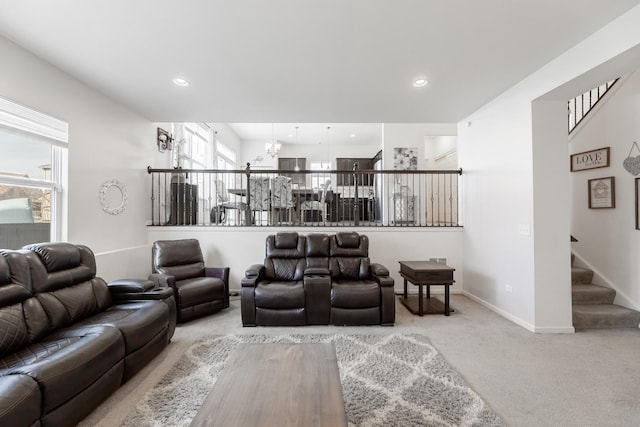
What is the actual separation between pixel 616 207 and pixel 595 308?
1357 millimetres

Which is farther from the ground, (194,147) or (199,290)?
(194,147)

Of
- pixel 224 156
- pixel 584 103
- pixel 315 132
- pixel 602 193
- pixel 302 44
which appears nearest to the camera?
pixel 302 44

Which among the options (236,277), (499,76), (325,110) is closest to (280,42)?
(325,110)

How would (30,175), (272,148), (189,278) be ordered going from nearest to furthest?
(30,175)
(189,278)
(272,148)

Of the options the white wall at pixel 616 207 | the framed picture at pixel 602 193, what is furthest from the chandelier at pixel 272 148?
the framed picture at pixel 602 193

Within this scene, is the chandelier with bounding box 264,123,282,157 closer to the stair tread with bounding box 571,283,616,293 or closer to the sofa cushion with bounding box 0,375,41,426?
the sofa cushion with bounding box 0,375,41,426

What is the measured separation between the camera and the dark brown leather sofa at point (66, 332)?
4.99 ft

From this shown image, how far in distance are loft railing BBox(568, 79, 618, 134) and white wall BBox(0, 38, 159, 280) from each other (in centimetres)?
663

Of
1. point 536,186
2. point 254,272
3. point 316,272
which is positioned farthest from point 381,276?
point 536,186

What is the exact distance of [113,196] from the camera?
3982mm

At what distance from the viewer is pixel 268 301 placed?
3.40 metres

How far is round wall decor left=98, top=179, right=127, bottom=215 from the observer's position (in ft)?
12.5

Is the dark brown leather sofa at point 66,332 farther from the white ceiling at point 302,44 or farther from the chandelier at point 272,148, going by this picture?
the chandelier at point 272,148

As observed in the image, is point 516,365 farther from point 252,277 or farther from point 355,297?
Answer: point 252,277
